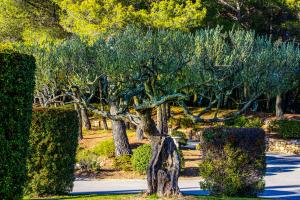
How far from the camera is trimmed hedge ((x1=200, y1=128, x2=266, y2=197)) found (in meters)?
12.9

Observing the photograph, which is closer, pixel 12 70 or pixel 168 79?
pixel 12 70

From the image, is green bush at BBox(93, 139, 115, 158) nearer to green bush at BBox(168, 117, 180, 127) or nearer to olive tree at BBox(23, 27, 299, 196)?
olive tree at BBox(23, 27, 299, 196)

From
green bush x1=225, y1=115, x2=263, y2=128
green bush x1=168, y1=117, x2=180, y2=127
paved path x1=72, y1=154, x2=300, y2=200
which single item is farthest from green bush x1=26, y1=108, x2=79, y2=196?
green bush x1=168, y1=117, x2=180, y2=127

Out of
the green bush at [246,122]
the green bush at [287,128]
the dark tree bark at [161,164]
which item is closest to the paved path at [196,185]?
the dark tree bark at [161,164]

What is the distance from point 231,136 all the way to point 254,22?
23811 millimetres

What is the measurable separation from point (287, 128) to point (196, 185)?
16480 millimetres

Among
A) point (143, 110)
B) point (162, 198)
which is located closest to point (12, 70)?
point (143, 110)

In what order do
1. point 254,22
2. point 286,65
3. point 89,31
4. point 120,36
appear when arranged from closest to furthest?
point 120,36
point 89,31
point 286,65
point 254,22

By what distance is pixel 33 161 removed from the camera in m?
13.1

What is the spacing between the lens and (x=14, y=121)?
27.0 ft

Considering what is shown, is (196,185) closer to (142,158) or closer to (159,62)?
(142,158)

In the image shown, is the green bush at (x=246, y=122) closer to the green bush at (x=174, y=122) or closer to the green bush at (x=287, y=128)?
the green bush at (x=287, y=128)

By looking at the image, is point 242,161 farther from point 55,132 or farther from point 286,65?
point 286,65

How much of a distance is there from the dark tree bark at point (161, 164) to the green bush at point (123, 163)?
10091mm
